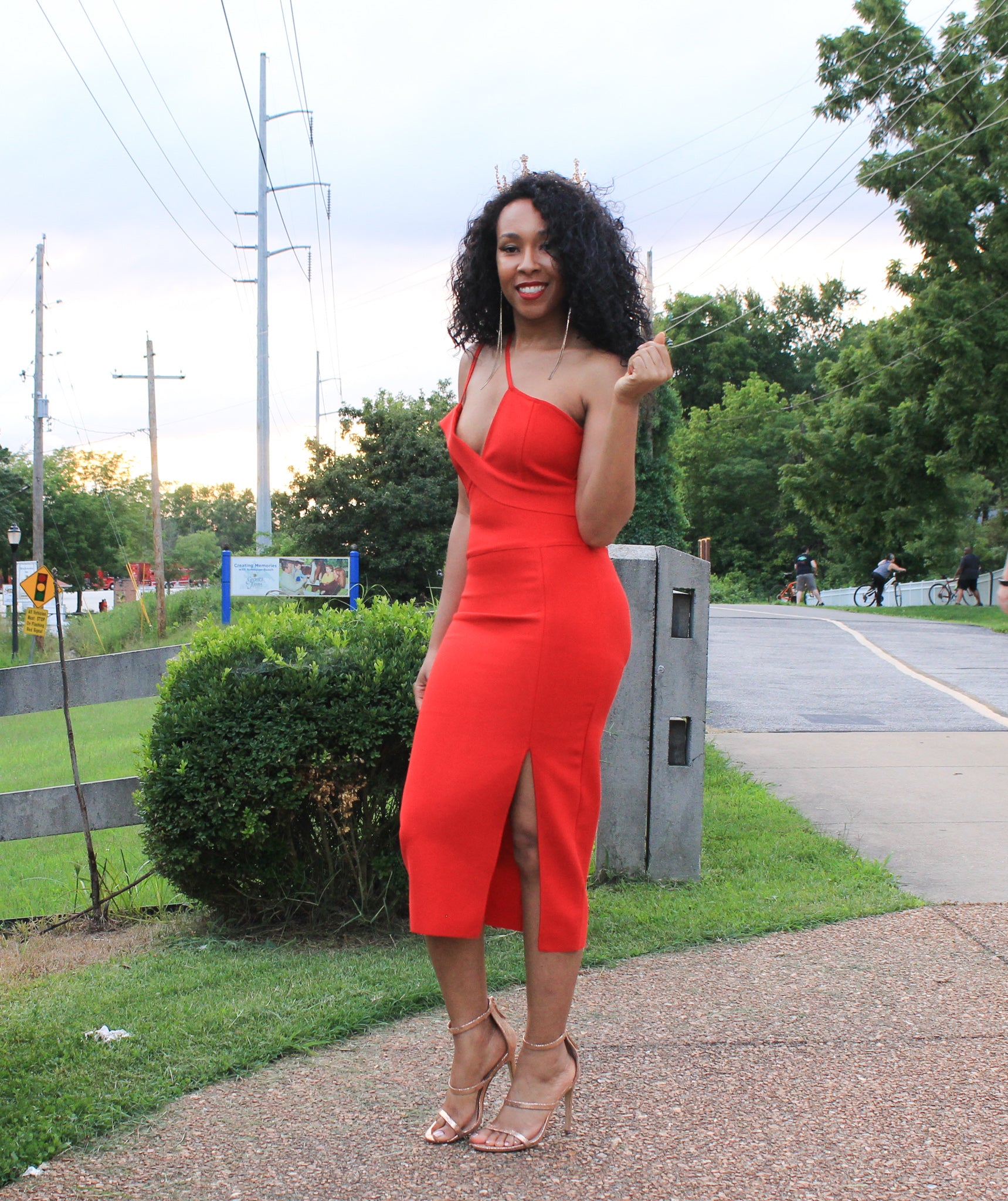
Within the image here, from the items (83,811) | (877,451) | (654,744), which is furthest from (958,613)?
(83,811)

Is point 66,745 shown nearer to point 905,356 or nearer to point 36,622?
point 36,622

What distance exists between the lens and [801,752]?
766cm

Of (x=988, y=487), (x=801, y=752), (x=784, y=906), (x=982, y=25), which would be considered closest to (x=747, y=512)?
(x=988, y=487)

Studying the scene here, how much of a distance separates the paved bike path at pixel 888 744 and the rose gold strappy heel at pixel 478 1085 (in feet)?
7.80

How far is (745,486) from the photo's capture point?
56.7 m

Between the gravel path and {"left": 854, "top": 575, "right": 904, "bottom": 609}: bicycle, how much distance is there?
32.5 metres

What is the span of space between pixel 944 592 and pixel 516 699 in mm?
31247

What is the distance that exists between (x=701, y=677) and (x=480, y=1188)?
2.59 metres

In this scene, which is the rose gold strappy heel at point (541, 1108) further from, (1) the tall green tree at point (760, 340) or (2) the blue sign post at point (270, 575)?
(1) the tall green tree at point (760, 340)

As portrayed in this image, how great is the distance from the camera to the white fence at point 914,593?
29.4 m

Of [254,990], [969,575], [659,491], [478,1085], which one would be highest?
[659,491]

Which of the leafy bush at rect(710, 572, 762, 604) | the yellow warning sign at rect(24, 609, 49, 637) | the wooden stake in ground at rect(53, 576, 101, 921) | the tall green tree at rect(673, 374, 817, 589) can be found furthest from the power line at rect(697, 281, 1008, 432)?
the wooden stake in ground at rect(53, 576, 101, 921)

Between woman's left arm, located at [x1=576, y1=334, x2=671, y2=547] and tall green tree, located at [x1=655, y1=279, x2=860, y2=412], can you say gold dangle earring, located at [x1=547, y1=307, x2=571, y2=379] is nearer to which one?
woman's left arm, located at [x1=576, y1=334, x2=671, y2=547]

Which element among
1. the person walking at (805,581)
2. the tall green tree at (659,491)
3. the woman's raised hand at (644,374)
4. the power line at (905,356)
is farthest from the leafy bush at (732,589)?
the woman's raised hand at (644,374)
